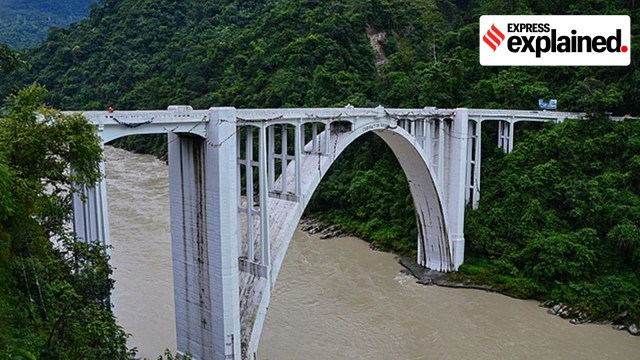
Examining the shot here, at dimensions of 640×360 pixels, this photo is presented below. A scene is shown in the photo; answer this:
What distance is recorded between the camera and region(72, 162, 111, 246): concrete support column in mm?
7094

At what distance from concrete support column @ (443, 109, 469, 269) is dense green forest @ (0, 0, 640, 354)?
51 centimetres

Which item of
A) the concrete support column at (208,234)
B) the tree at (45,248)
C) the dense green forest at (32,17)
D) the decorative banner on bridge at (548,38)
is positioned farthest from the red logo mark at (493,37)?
the dense green forest at (32,17)

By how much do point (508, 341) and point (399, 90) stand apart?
13359 millimetres

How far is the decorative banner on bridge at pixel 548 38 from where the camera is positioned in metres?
14.5

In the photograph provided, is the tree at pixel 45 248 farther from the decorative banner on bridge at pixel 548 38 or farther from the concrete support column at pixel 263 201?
the decorative banner on bridge at pixel 548 38

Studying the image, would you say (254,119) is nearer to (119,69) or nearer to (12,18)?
(119,69)

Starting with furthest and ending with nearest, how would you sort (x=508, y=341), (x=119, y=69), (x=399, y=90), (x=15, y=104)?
1. (x=119, y=69)
2. (x=399, y=90)
3. (x=508, y=341)
4. (x=15, y=104)

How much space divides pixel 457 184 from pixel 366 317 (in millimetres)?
4986

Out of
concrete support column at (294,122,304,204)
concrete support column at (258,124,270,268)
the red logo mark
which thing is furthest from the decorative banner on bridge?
concrete support column at (258,124,270,268)

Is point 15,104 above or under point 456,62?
under

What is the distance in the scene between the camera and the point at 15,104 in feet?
20.0

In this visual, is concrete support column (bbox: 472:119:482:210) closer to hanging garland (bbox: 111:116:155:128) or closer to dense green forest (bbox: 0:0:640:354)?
dense green forest (bbox: 0:0:640:354)

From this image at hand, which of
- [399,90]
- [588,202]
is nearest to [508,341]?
[588,202]

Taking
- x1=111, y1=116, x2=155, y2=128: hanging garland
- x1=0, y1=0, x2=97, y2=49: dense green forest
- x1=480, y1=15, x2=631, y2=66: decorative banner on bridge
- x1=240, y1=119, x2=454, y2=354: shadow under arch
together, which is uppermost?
x1=0, y1=0, x2=97, y2=49: dense green forest
